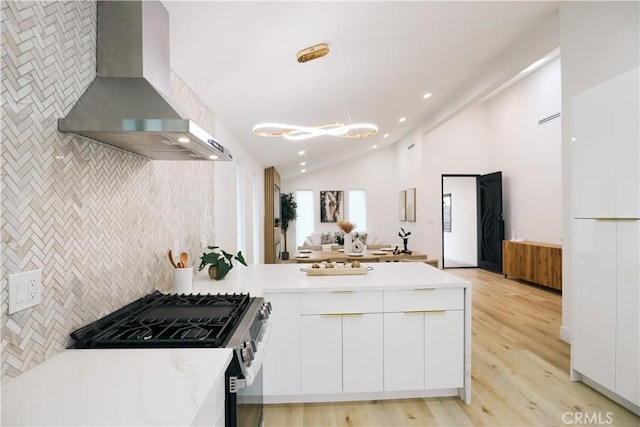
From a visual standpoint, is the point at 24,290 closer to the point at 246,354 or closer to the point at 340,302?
the point at 246,354

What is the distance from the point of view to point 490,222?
791cm

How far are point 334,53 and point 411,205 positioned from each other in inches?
248

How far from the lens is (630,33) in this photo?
236cm

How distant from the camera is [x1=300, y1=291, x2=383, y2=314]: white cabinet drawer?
2201 millimetres

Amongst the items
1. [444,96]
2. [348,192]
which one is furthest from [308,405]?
[348,192]

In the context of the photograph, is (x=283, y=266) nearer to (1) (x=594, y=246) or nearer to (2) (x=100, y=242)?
(2) (x=100, y=242)

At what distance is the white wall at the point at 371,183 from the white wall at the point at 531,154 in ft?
9.84

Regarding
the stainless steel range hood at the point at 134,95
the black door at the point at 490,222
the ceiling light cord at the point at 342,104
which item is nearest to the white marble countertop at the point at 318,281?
the stainless steel range hood at the point at 134,95

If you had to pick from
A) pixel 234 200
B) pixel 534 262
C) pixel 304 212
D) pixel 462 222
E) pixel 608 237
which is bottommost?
pixel 534 262

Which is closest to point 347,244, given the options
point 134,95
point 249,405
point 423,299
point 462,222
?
point 423,299

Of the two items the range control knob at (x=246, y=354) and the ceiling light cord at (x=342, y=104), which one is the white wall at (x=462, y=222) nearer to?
the ceiling light cord at (x=342, y=104)

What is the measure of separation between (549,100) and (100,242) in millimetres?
7379

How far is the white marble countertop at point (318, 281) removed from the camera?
2172mm

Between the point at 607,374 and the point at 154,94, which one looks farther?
the point at 607,374
